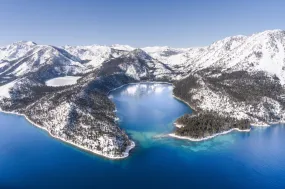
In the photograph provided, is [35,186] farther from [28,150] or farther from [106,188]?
[28,150]

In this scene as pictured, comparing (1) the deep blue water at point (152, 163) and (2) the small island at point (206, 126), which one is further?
(2) the small island at point (206, 126)

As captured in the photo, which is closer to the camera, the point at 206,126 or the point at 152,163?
the point at 152,163

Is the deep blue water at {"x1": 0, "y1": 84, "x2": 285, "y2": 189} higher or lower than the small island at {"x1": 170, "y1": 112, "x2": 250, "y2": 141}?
lower

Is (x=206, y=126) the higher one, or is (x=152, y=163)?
(x=206, y=126)

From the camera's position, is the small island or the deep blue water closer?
the deep blue water
